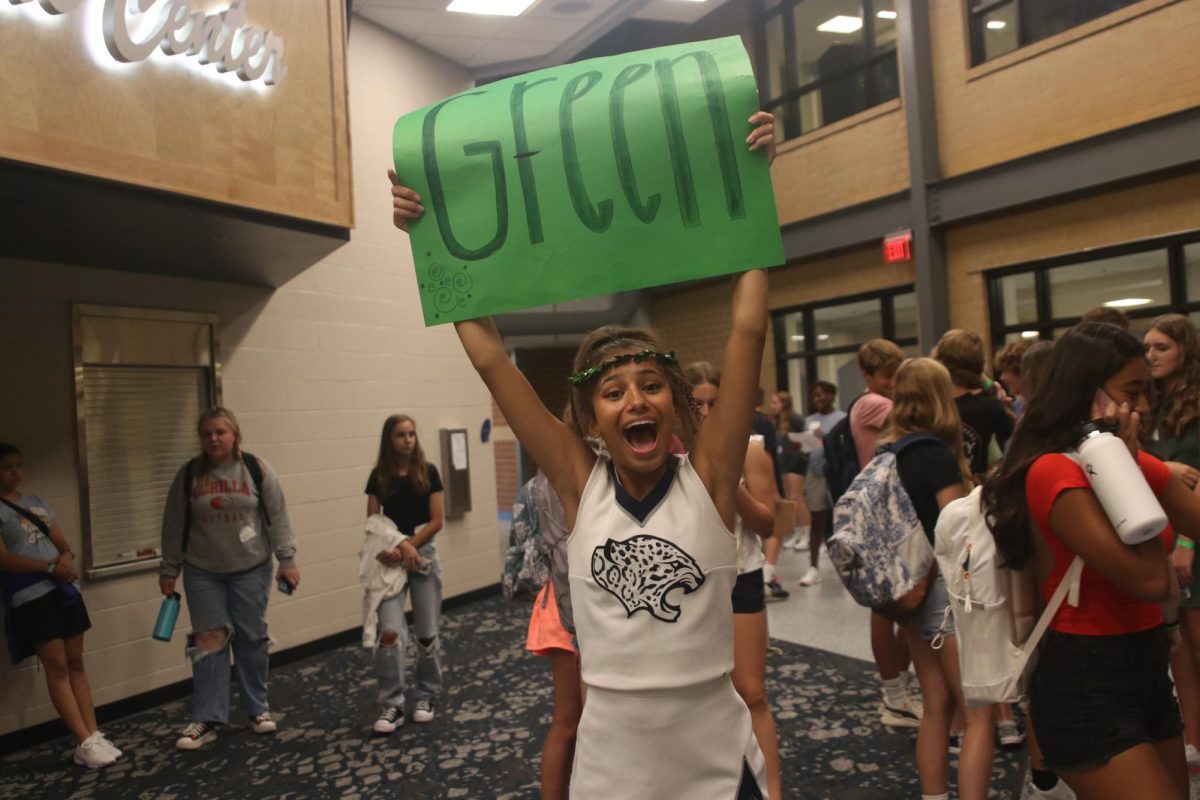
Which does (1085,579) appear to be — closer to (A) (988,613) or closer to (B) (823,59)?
(A) (988,613)

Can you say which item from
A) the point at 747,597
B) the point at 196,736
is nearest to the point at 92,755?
the point at 196,736

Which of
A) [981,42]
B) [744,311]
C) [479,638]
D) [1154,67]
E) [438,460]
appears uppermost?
[981,42]

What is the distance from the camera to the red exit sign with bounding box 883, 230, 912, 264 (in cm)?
823

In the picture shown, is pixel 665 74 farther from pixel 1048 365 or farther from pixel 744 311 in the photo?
pixel 1048 365

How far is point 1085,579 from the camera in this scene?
1.70 meters

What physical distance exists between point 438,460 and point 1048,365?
5.46 metres

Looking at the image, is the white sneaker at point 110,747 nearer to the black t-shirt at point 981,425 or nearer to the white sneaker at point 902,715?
the white sneaker at point 902,715

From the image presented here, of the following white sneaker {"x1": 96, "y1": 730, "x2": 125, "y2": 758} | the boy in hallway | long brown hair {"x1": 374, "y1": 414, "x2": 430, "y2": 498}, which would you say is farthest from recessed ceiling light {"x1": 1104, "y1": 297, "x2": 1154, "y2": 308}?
white sneaker {"x1": 96, "y1": 730, "x2": 125, "y2": 758}

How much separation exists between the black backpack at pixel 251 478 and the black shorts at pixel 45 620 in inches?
21.9

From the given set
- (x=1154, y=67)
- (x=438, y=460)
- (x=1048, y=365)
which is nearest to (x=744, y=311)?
(x=1048, y=365)

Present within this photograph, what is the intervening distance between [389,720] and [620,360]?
326 centimetres

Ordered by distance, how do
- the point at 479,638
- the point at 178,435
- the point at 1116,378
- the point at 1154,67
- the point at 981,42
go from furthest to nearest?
the point at 981,42, the point at 1154,67, the point at 479,638, the point at 178,435, the point at 1116,378

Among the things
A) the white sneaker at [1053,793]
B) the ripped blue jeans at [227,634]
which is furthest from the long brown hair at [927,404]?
the ripped blue jeans at [227,634]

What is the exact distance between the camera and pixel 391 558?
13.7 ft
